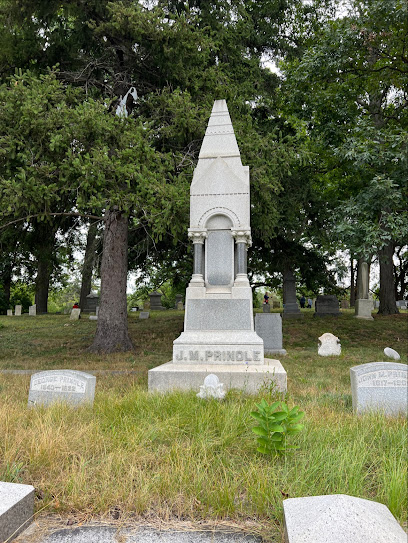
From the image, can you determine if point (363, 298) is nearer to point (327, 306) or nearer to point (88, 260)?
point (327, 306)

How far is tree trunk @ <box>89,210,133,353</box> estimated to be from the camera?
11.0 metres

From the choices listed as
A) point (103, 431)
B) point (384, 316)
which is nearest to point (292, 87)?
point (384, 316)

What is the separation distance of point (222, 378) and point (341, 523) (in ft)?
13.0

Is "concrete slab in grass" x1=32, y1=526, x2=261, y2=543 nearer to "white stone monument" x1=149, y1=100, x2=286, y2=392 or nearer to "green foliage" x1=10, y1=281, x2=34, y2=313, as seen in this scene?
"white stone monument" x1=149, y1=100, x2=286, y2=392

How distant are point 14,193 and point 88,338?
6865mm

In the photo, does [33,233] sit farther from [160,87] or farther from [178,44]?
[178,44]

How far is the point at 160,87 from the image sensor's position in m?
11.6

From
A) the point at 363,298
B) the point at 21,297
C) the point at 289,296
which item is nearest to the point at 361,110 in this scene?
the point at 289,296

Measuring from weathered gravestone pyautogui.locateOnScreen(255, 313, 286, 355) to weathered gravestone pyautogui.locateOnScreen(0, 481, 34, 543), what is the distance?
8804 millimetres

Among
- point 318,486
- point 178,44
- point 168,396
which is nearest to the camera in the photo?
point 318,486

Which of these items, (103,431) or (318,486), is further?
(103,431)

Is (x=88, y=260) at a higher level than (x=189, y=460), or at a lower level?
higher

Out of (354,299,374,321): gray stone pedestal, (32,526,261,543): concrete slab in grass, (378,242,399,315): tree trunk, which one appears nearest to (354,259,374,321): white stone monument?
(354,299,374,321): gray stone pedestal

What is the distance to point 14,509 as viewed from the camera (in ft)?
7.35
